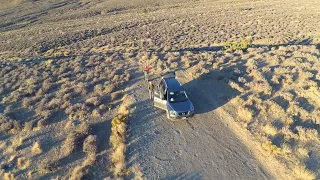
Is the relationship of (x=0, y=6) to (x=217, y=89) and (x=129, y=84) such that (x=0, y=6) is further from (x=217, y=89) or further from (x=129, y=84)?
(x=217, y=89)

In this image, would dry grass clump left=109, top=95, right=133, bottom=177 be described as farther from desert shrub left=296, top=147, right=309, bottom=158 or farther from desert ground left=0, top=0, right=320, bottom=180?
desert shrub left=296, top=147, right=309, bottom=158

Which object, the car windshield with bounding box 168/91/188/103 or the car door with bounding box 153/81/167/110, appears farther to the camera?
the car door with bounding box 153/81/167/110

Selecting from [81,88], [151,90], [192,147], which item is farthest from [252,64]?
[81,88]

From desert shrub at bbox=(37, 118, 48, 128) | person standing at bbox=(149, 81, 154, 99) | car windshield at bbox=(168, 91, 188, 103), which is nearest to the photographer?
car windshield at bbox=(168, 91, 188, 103)

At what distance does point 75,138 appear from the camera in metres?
15.2

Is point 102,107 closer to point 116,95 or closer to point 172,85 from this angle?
point 116,95

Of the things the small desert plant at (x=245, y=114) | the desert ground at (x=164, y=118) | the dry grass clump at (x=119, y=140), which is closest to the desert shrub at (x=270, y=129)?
the desert ground at (x=164, y=118)

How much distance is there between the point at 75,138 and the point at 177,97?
21.7ft

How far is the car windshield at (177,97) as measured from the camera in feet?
53.2

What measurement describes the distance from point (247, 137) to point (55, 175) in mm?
10475

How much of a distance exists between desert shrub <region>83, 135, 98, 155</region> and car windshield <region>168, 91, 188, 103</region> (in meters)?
5.17

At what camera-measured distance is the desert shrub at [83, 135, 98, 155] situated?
1437cm

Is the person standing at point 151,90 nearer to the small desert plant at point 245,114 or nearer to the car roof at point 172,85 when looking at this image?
the car roof at point 172,85

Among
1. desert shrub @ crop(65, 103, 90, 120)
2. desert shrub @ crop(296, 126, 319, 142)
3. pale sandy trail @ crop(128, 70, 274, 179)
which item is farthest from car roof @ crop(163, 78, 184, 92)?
desert shrub @ crop(296, 126, 319, 142)
